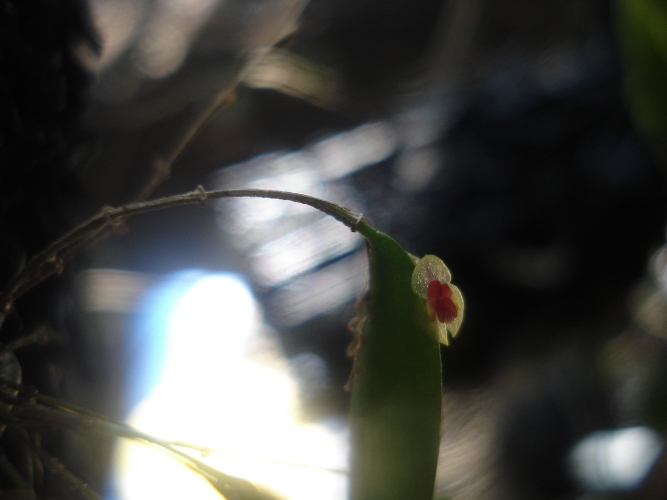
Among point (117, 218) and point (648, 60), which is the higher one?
point (648, 60)

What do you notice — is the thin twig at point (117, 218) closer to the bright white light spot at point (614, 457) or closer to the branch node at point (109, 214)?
the branch node at point (109, 214)

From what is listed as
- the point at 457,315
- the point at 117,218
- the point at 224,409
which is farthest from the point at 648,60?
the point at 224,409

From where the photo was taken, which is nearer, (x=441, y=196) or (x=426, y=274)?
(x=426, y=274)

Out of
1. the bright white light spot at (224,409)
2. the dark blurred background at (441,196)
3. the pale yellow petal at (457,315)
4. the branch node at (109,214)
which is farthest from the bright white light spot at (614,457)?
the branch node at (109,214)

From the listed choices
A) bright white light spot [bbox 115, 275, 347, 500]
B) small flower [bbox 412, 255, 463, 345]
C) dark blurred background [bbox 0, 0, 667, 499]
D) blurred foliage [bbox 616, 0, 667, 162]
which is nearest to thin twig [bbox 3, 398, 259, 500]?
small flower [bbox 412, 255, 463, 345]

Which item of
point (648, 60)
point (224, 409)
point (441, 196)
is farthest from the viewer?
point (441, 196)

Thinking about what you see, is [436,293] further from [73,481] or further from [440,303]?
[73,481]
